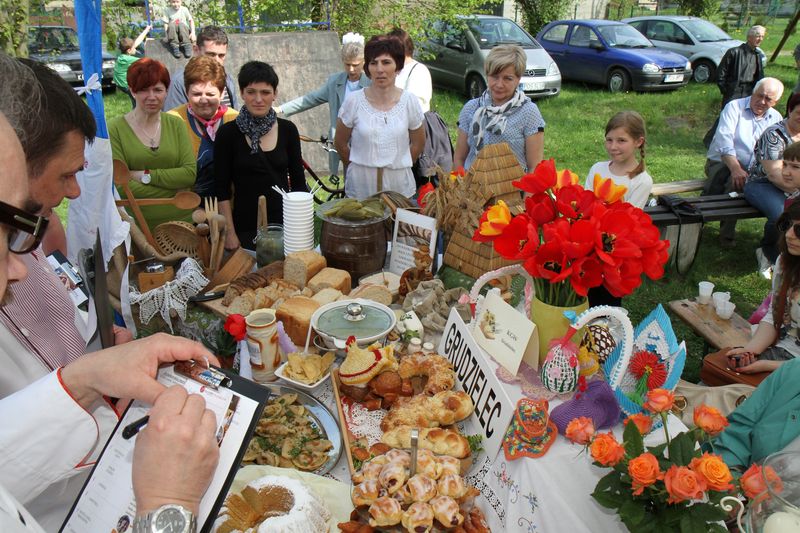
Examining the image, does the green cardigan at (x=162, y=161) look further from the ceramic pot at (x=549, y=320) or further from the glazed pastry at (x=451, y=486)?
the glazed pastry at (x=451, y=486)

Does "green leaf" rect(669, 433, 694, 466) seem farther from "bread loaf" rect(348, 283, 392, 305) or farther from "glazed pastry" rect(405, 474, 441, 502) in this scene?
"bread loaf" rect(348, 283, 392, 305)

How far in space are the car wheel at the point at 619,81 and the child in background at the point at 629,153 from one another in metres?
9.33

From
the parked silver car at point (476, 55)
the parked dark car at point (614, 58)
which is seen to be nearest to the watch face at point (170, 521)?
the parked silver car at point (476, 55)

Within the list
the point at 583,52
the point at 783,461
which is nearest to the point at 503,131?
the point at 783,461

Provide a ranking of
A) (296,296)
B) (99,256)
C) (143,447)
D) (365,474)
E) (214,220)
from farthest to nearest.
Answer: (214,220)
(296,296)
(99,256)
(365,474)
(143,447)

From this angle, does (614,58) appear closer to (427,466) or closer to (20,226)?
(427,466)

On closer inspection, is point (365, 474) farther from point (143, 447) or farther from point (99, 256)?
point (99, 256)

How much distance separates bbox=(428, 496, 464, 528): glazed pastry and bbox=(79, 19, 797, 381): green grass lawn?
320cm

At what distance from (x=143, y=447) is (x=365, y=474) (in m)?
0.61

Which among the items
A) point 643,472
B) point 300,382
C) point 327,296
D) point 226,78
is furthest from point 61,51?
point 643,472

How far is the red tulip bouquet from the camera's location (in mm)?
1599

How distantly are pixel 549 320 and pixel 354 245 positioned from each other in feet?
3.91

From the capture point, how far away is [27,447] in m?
1.35

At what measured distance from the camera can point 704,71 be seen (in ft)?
43.7
